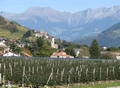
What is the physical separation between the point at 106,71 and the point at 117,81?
1814 mm

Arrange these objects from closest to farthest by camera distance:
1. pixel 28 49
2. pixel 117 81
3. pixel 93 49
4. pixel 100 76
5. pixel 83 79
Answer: pixel 83 79, pixel 100 76, pixel 117 81, pixel 93 49, pixel 28 49

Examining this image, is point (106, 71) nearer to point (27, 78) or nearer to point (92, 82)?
point (92, 82)

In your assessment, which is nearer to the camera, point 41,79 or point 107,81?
point 41,79

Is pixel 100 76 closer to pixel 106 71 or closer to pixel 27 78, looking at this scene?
pixel 106 71

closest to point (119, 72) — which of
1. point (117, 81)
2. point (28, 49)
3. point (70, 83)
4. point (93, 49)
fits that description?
point (117, 81)

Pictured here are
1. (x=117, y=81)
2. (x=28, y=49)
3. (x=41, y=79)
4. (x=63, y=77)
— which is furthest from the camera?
(x=28, y=49)

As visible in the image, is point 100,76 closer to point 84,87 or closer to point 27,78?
point 84,87

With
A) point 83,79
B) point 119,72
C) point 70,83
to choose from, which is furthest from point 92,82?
point 119,72

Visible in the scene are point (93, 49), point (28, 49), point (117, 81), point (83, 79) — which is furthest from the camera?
point (28, 49)

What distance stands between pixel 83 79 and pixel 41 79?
25.5 feet

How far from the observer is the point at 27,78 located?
3019 cm

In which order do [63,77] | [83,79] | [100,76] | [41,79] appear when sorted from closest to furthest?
[41,79]
[63,77]
[83,79]
[100,76]

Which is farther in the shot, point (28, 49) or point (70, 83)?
point (28, 49)

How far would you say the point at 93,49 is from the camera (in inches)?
5113
